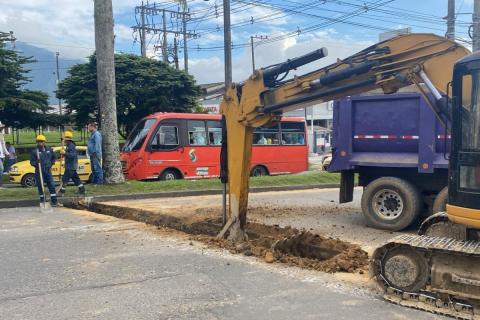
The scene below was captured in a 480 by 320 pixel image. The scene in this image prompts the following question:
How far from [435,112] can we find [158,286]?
4.01 m

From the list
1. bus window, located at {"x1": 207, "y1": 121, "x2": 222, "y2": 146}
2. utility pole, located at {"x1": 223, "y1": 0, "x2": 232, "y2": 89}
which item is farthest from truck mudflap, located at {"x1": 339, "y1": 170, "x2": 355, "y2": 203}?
utility pole, located at {"x1": 223, "y1": 0, "x2": 232, "y2": 89}

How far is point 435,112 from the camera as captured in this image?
6.37 meters

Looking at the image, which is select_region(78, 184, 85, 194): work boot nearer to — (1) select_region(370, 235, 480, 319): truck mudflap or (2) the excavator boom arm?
(2) the excavator boom arm

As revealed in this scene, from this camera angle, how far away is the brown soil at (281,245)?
22.3ft

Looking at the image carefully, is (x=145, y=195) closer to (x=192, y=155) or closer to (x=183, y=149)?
(x=183, y=149)

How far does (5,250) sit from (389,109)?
727 centimetres

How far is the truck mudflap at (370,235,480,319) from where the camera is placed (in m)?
4.91

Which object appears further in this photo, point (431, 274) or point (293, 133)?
point (293, 133)

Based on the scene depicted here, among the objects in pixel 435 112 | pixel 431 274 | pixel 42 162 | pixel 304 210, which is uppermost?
pixel 435 112

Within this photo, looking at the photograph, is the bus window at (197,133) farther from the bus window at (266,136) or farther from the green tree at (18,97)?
the green tree at (18,97)

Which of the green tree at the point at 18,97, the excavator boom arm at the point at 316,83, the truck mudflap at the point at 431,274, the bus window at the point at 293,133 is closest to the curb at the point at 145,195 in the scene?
the bus window at the point at 293,133

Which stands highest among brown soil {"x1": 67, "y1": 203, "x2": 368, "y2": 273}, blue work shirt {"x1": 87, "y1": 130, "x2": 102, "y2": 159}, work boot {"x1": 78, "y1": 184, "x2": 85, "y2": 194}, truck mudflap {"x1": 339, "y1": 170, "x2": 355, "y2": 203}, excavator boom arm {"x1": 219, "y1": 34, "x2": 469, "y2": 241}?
excavator boom arm {"x1": 219, "y1": 34, "x2": 469, "y2": 241}

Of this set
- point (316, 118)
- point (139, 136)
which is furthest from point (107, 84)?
point (316, 118)

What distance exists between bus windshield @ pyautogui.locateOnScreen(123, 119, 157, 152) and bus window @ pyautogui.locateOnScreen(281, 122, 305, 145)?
6349mm
